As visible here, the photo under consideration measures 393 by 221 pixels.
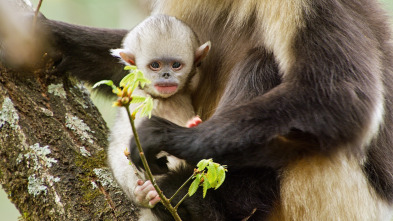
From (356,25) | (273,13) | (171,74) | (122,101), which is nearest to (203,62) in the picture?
(171,74)

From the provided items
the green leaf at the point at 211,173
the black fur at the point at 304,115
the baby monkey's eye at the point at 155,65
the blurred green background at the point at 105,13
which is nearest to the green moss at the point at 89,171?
the black fur at the point at 304,115

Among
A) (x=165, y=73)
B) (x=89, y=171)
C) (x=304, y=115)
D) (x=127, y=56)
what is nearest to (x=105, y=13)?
(x=127, y=56)

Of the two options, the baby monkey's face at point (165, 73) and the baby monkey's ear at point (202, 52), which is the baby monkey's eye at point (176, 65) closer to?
the baby monkey's face at point (165, 73)

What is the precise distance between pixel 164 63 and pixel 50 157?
1076 mm

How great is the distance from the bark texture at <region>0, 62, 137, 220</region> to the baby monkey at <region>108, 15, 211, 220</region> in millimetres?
242

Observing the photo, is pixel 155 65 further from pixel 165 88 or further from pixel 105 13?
pixel 105 13

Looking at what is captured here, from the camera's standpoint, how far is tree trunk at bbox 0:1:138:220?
10.9ft

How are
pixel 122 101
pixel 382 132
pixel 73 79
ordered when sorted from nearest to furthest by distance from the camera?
pixel 122 101, pixel 382 132, pixel 73 79

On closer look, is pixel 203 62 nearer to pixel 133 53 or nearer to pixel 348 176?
pixel 133 53

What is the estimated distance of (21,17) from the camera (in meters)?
3.96

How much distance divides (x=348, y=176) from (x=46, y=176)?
1992mm

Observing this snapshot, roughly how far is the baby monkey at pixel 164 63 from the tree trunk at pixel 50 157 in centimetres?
25

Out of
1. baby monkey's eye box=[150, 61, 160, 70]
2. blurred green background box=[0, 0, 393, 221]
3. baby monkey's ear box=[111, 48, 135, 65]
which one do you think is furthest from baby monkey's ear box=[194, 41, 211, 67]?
blurred green background box=[0, 0, 393, 221]

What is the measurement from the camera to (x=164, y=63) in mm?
3959
